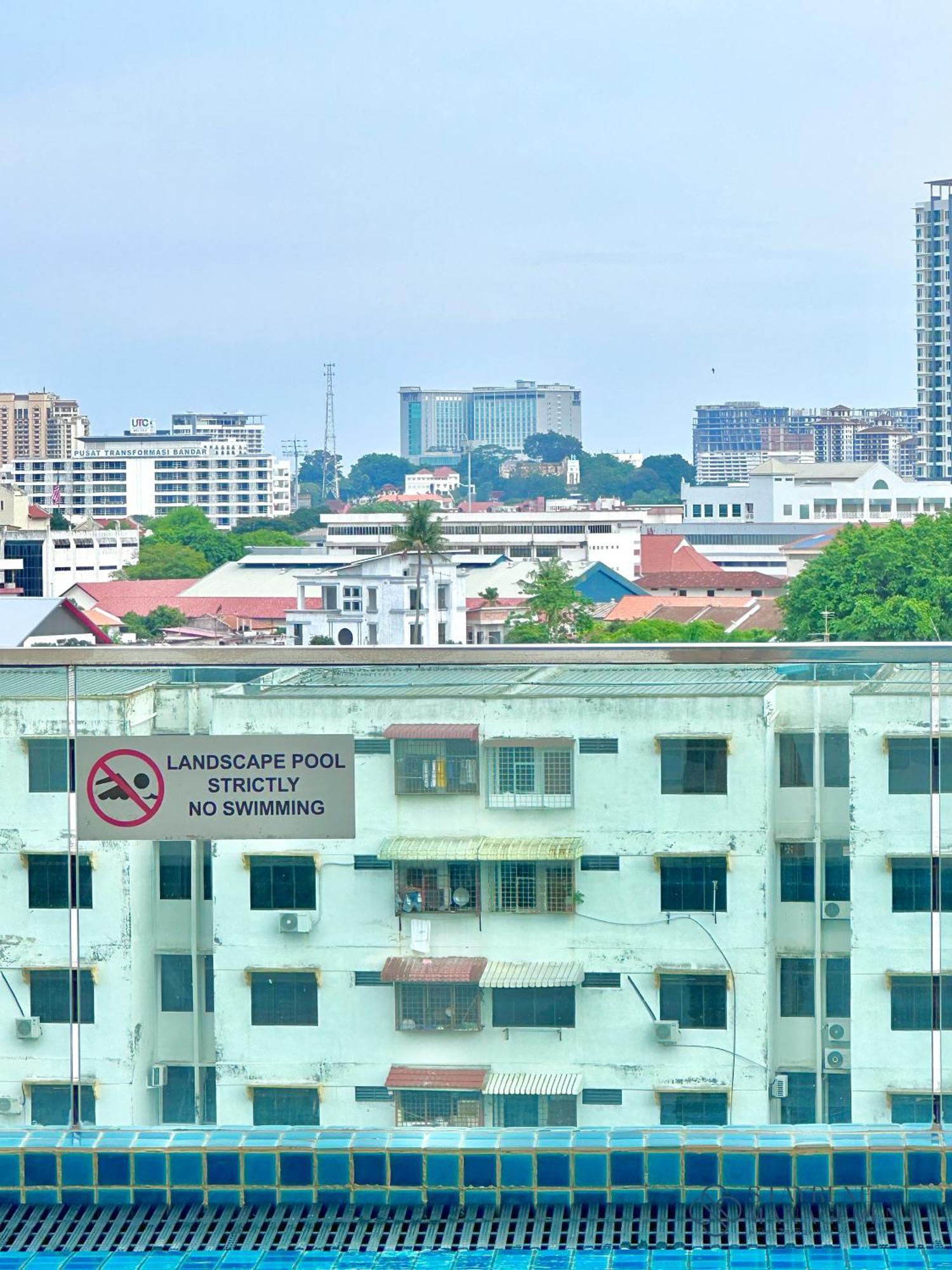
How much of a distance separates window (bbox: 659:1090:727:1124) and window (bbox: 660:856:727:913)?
0.54 ft

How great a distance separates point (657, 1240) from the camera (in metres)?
1.90

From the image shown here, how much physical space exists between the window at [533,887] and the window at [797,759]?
0.21 metres

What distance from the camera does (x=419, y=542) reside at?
84.0ft

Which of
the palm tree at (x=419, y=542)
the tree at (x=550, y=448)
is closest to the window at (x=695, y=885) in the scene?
the palm tree at (x=419, y=542)

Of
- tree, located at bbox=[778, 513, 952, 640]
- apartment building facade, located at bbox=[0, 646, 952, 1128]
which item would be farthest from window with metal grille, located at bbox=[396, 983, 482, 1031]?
tree, located at bbox=[778, 513, 952, 640]

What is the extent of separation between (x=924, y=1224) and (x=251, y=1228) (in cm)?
61

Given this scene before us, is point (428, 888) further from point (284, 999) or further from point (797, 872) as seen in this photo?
point (797, 872)

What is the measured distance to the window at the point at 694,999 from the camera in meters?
1.87

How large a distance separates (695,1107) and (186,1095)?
0.46 meters

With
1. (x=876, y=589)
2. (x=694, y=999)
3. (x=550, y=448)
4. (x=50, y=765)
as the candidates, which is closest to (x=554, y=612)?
(x=876, y=589)

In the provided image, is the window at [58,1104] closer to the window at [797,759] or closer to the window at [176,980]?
the window at [176,980]

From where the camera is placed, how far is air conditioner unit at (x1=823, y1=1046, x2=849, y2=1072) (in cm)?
189

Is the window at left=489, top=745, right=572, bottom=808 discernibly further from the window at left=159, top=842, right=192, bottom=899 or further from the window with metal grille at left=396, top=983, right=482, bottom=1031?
the window at left=159, top=842, right=192, bottom=899

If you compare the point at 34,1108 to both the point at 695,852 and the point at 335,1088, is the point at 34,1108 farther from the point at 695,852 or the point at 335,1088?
the point at 695,852
